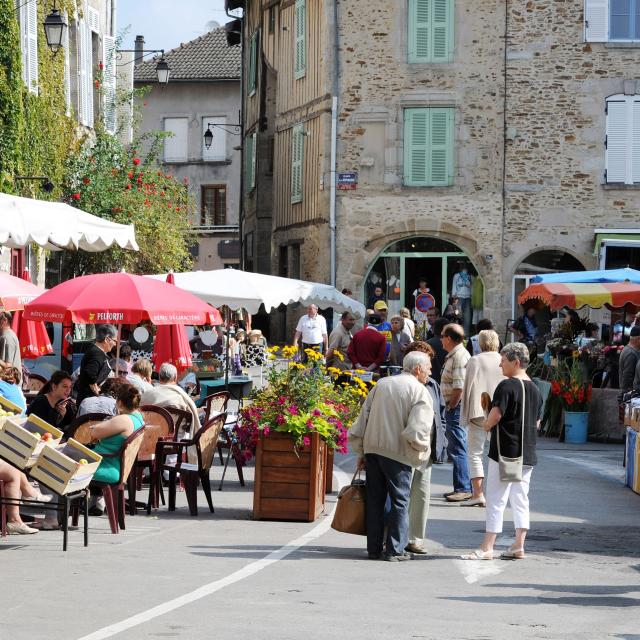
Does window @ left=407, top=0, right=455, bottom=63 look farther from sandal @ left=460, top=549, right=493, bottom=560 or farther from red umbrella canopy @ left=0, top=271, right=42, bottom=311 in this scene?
sandal @ left=460, top=549, right=493, bottom=560

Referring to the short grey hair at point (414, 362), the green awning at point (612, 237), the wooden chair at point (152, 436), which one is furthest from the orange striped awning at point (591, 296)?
the short grey hair at point (414, 362)

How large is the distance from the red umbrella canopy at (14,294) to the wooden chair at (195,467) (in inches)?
122

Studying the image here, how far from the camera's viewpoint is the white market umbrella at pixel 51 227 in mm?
13500

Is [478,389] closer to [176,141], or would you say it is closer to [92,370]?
[92,370]

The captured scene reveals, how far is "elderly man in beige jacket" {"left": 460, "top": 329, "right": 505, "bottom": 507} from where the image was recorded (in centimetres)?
1320

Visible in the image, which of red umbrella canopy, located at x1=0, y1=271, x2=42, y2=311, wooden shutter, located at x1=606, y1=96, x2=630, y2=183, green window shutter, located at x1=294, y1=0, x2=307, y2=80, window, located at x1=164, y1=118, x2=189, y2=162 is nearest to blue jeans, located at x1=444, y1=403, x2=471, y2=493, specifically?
red umbrella canopy, located at x1=0, y1=271, x2=42, y2=311

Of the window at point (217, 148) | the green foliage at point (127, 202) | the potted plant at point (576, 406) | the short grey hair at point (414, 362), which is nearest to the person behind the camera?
the short grey hair at point (414, 362)

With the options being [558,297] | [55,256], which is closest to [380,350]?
[558,297]

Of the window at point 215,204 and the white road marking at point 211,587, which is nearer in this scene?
the white road marking at point 211,587

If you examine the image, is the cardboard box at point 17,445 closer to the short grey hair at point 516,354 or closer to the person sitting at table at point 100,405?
the person sitting at table at point 100,405

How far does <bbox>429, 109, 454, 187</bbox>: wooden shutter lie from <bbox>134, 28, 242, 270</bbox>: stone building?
24362 millimetres

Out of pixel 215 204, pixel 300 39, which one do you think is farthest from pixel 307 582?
pixel 215 204

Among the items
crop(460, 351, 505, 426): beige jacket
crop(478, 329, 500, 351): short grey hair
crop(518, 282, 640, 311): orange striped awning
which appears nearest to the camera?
crop(460, 351, 505, 426): beige jacket

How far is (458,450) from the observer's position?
1391 centimetres
